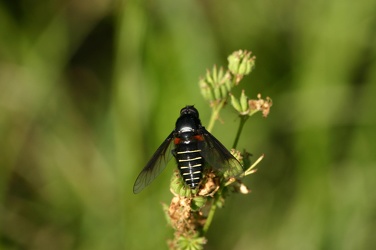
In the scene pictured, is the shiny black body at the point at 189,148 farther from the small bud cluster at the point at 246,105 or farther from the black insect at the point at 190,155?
the small bud cluster at the point at 246,105

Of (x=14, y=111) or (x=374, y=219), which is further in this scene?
(x=14, y=111)

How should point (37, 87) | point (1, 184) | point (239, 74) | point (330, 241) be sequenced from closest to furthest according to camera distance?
point (239, 74) → point (330, 241) → point (1, 184) → point (37, 87)

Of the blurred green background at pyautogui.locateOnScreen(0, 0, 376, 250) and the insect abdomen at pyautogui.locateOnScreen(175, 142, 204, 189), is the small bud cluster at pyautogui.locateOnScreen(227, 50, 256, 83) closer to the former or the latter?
the insect abdomen at pyautogui.locateOnScreen(175, 142, 204, 189)

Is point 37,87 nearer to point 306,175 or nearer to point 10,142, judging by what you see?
point 10,142

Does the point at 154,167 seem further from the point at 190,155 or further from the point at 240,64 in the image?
the point at 240,64

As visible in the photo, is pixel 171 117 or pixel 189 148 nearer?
pixel 189 148

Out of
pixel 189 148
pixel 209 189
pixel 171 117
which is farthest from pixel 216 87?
pixel 171 117

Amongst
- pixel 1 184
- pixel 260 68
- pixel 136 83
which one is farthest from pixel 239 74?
pixel 1 184

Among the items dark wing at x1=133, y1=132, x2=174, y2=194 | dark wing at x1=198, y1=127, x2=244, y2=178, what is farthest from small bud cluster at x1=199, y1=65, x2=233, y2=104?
dark wing at x1=133, y1=132, x2=174, y2=194
